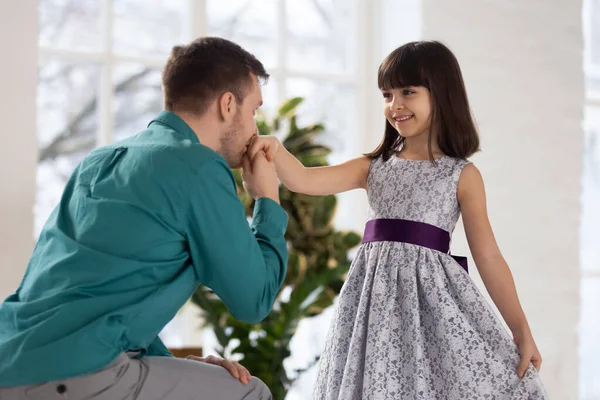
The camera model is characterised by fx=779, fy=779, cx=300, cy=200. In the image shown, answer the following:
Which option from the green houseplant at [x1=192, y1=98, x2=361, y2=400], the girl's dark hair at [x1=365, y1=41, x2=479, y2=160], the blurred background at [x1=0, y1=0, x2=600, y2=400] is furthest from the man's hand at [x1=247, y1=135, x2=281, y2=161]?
the blurred background at [x1=0, y1=0, x2=600, y2=400]

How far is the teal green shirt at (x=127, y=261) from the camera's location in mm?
1437

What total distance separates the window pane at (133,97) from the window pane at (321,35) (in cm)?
79

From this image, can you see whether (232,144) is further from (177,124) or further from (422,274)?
(422,274)

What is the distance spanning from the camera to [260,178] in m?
1.79

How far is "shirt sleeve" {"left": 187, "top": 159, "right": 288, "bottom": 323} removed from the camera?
1.51 metres

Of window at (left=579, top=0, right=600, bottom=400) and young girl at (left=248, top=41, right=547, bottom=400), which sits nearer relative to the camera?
young girl at (left=248, top=41, right=547, bottom=400)

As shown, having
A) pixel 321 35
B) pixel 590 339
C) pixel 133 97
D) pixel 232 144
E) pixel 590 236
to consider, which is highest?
pixel 321 35

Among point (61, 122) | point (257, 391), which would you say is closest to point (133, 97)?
point (61, 122)

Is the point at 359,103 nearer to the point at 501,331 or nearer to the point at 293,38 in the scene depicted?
the point at 293,38

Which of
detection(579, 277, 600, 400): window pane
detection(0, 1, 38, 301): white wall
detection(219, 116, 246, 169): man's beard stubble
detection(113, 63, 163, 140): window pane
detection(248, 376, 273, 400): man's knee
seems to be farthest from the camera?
detection(579, 277, 600, 400): window pane

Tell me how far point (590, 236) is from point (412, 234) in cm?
351

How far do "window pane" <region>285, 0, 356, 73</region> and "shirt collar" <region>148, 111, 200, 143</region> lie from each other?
8.60 ft

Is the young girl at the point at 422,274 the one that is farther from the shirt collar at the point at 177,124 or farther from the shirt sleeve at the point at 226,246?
the shirt sleeve at the point at 226,246

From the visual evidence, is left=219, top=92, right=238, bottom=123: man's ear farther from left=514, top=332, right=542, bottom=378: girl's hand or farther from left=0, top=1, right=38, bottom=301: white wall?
left=0, top=1, right=38, bottom=301: white wall
